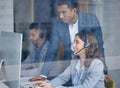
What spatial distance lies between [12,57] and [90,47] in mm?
801

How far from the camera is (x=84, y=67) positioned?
211 centimetres


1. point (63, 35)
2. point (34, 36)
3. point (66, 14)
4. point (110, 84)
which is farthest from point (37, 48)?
point (110, 84)

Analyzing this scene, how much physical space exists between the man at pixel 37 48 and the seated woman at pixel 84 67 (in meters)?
0.15

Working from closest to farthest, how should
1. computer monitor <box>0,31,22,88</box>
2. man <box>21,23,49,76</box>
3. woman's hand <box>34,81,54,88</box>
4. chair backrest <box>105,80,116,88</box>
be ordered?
computer monitor <box>0,31,22,88</box>, woman's hand <box>34,81,54,88</box>, man <box>21,23,49,76</box>, chair backrest <box>105,80,116,88</box>

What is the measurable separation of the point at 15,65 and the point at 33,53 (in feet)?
2.01

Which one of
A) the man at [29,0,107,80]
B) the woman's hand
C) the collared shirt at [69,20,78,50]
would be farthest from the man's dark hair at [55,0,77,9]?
the woman's hand

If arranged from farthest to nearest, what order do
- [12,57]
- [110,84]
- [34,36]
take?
[110,84] < [34,36] < [12,57]

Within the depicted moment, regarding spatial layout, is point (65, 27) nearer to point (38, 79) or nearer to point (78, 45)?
point (78, 45)

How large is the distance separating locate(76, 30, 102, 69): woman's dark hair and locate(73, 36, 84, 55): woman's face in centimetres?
2

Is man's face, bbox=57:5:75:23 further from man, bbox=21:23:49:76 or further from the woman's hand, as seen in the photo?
the woman's hand

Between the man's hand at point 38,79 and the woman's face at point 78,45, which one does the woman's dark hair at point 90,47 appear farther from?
the man's hand at point 38,79

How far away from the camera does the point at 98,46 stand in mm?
2195

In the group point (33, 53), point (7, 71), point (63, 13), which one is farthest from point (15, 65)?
point (63, 13)

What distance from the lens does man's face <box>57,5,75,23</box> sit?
211cm
